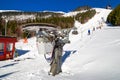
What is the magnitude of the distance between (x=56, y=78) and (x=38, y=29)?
13240mm

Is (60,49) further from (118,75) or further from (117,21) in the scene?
(117,21)

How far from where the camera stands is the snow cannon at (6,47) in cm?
2758

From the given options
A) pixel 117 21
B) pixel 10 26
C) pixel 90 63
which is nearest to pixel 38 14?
pixel 10 26

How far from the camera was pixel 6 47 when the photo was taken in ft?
93.0

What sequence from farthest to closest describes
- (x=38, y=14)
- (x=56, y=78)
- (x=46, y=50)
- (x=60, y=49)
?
1. (x=38, y=14)
2. (x=46, y=50)
3. (x=60, y=49)
4. (x=56, y=78)

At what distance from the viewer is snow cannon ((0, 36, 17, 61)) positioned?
27.6m

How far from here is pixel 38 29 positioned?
2572 centimetres

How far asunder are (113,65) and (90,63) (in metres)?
1.74

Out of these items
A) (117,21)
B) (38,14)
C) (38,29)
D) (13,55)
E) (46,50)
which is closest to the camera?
(38,29)

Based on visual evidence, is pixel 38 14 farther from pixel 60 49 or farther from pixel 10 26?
pixel 60 49

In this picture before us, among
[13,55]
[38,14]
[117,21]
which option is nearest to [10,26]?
[117,21]

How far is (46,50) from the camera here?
90.3ft

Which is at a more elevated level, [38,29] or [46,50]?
[38,29]

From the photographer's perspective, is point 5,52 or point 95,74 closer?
point 95,74
